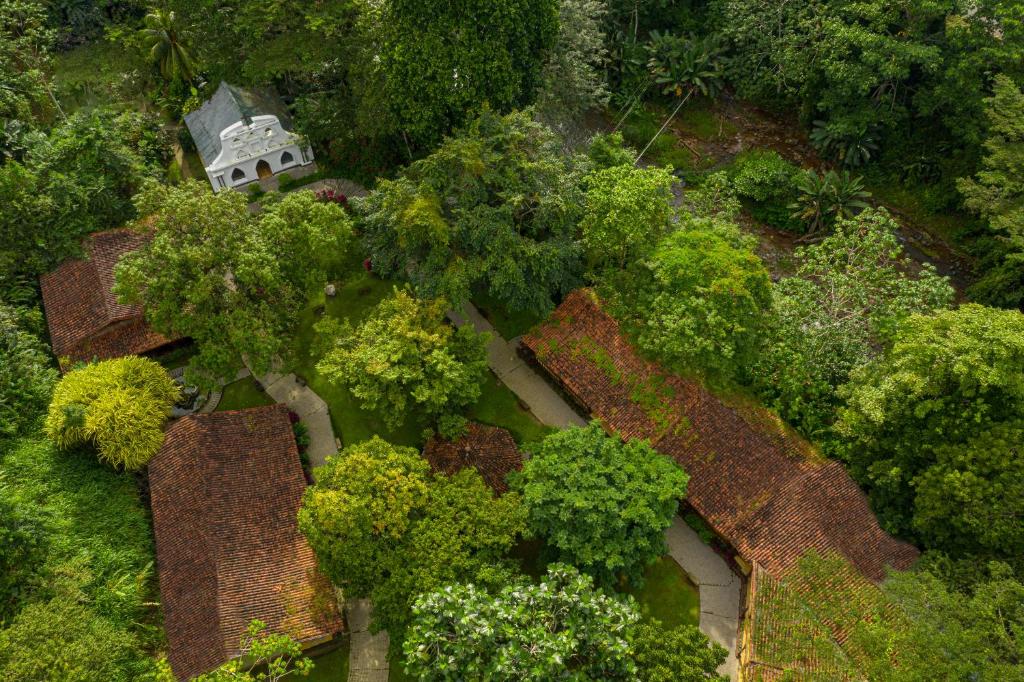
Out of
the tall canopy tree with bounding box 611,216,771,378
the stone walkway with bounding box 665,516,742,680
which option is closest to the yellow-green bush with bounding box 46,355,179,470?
the tall canopy tree with bounding box 611,216,771,378

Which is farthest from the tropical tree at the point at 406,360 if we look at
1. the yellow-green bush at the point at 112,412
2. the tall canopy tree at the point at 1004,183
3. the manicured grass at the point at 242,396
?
the tall canopy tree at the point at 1004,183

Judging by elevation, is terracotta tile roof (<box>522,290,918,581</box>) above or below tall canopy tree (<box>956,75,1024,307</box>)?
below

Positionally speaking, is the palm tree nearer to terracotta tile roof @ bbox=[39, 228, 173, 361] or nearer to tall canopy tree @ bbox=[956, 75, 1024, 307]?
terracotta tile roof @ bbox=[39, 228, 173, 361]

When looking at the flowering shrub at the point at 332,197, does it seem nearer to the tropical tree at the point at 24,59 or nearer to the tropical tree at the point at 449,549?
the tropical tree at the point at 24,59

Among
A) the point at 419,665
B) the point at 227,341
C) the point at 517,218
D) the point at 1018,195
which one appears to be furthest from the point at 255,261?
the point at 1018,195

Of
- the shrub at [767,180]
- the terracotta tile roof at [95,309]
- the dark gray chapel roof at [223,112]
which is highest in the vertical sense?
the dark gray chapel roof at [223,112]

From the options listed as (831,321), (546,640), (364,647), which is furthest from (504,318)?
(546,640)
